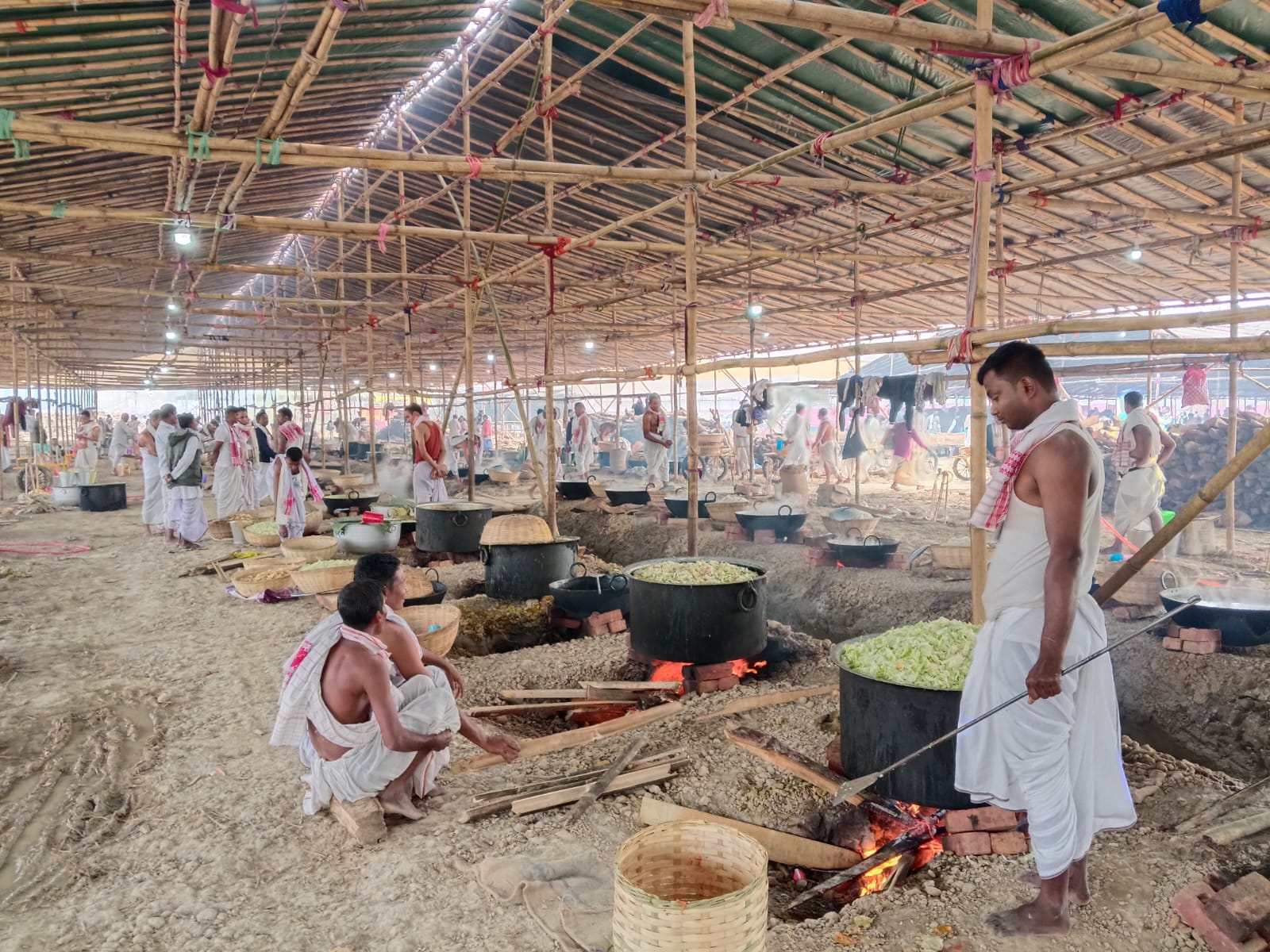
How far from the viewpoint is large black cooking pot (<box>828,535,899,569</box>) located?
8.50 metres

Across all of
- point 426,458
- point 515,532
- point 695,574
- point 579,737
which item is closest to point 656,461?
point 426,458

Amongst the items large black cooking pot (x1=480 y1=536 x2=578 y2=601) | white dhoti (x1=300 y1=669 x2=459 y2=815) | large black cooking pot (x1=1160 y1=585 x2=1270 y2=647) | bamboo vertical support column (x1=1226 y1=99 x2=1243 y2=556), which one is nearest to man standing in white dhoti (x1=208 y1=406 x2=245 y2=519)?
large black cooking pot (x1=480 y1=536 x2=578 y2=601)

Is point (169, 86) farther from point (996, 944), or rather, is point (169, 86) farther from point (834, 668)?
point (996, 944)

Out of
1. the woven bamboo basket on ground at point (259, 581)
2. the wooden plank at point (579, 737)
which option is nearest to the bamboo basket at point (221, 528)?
the woven bamboo basket on ground at point (259, 581)

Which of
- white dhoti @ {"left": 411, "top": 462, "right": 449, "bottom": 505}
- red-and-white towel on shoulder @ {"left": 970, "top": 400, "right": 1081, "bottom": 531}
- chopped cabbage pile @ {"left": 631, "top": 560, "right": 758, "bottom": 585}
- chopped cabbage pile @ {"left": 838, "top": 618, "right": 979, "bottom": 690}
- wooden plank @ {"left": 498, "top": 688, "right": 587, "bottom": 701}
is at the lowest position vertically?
wooden plank @ {"left": 498, "top": 688, "right": 587, "bottom": 701}

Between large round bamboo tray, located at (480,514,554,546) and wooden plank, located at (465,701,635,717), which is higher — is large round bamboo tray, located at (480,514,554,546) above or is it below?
above

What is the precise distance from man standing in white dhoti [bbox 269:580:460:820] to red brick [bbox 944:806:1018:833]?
2362mm

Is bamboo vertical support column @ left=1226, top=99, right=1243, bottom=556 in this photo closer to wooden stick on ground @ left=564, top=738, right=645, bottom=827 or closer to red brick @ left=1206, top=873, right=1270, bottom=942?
red brick @ left=1206, top=873, right=1270, bottom=942

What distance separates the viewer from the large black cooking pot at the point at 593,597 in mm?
7367

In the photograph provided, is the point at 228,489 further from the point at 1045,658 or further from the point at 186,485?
the point at 1045,658

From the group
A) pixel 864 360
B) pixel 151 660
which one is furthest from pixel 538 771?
pixel 864 360

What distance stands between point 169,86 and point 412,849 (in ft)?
25.4

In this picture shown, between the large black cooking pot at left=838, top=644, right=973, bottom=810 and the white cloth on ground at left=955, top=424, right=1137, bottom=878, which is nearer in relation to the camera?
the white cloth on ground at left=955, top=424, right=1137, bottom=878

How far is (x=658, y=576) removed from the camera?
5.84 meters
